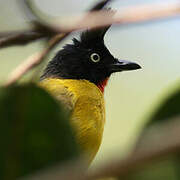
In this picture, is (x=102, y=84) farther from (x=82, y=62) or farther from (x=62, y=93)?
(x=62, y=93)

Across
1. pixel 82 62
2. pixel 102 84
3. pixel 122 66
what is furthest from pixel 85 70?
pixel 122 66

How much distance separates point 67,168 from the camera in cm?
56

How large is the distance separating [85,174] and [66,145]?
1.02 feet

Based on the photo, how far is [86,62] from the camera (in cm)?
411

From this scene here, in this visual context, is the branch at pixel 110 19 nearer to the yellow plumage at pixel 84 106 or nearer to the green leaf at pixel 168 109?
the green leaf at pixel 168 109

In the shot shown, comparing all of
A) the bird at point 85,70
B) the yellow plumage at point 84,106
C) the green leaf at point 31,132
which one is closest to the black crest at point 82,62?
the bird at point 85,70

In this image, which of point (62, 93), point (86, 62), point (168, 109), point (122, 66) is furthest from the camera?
point (86, 62)

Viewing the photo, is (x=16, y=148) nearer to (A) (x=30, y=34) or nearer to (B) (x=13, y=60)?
(A) (x=30, y=34)

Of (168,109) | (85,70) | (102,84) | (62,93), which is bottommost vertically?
(102,84)

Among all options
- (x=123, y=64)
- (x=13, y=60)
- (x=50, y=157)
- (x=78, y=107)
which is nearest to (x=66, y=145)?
(x=50, y=157)

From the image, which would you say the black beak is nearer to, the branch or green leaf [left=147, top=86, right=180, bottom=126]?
the branch

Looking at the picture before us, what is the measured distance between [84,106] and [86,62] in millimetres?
764

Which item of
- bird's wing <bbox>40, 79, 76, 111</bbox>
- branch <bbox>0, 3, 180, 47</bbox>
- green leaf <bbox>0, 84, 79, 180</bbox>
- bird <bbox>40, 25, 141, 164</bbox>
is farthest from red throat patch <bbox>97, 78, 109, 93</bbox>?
green leaf <bbox>0, 84, 79, 180</bbox>

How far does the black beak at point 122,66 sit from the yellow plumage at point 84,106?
292 millimetres
